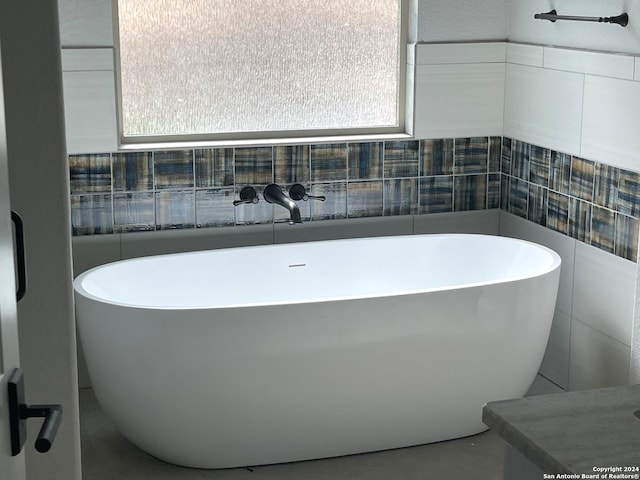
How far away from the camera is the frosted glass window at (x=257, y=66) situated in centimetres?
412

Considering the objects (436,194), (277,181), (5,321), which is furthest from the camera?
(436,194)

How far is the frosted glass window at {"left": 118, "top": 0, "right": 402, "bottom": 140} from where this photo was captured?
13.5ft

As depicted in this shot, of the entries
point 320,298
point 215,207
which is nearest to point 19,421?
point 320,298

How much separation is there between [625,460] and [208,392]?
1.97 meters

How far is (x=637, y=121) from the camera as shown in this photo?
3.59m

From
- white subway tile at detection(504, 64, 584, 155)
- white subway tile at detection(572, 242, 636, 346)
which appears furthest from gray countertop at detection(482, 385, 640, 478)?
white subway tile at detection(504, 64, 584, 155)

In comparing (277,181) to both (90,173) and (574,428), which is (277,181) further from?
(574,428)

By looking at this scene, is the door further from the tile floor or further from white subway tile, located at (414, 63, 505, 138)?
white subway tile, located at (414, 63, 505, 138)

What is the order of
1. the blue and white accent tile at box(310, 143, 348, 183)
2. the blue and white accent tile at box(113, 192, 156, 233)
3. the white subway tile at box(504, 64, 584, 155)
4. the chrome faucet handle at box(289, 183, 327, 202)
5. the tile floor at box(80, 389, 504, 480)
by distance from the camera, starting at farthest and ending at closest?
the blue and white accent tile at box(310, 143, 348, 183)
the chrome faucet handle at box(289, 183, 327, 202)
the blue and white accent tile at box(113, 192, 156, 233)
the white subway tile at box(504, 64, 584, 155)
the tile floor at box(80, 389, 504, 480)

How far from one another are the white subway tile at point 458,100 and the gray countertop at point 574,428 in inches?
110

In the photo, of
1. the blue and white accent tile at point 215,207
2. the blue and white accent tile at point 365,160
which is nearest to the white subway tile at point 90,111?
the blue and white accent tile at point 215,207

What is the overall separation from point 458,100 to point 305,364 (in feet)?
5.81

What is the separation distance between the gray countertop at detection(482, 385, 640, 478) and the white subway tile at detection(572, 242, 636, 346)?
2.05m

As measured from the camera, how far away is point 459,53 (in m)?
4.42
